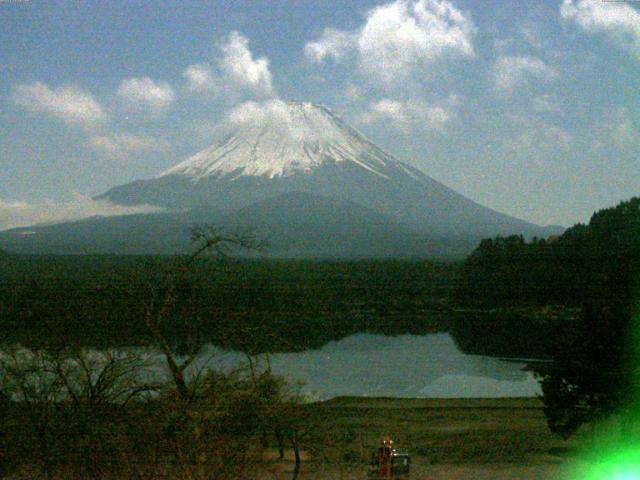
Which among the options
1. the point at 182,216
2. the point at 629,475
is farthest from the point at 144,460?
the point at 182,216

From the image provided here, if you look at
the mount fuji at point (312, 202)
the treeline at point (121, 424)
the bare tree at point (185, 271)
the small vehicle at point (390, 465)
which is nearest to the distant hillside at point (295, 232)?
the mount fuji at point (312, 202)

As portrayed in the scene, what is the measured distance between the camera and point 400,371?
20.5 metres

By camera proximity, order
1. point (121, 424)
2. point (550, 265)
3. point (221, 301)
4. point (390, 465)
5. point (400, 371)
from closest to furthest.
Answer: point (121, 424) → point (390, 465) → point (221, 301) → point (400, 371) → point (550, 265)

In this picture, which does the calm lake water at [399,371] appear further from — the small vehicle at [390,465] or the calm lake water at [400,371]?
the small vehicle at [390,465]

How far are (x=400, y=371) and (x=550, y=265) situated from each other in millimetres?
15128

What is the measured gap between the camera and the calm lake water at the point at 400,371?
57.2ft

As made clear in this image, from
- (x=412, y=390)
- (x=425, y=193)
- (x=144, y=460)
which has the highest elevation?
(x=425, y=193)

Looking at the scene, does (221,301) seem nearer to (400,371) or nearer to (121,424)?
(121,424)

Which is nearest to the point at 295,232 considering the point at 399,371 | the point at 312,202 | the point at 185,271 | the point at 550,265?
the point at 312,202

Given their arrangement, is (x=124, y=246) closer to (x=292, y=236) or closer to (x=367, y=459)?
(x=292, y=236)

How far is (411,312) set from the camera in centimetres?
3281

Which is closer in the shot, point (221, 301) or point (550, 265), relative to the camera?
point (221, 301)

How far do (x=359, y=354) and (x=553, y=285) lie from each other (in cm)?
1200

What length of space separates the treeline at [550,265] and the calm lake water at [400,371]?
6.72 metres
